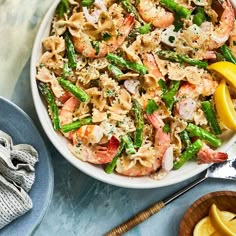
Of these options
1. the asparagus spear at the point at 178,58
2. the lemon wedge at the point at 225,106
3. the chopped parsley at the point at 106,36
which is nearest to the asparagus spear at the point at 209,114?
the lemon wedge at the point at 225,106

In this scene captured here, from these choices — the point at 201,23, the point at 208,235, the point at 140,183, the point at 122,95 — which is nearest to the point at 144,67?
the point at 122,95

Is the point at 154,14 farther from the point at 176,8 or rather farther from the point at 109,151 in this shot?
the point at 109,151

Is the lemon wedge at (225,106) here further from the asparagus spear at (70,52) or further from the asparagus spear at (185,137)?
the asparagus spear at (70,52)

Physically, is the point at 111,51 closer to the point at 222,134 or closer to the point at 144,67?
the point at 144,67

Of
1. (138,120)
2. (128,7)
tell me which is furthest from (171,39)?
(138,120)

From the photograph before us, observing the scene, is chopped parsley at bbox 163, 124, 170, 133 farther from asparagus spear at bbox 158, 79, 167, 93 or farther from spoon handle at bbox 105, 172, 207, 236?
spoon handle at bbox 105, 172, 207, 236

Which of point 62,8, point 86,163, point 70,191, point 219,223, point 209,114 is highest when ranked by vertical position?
point 62,8
